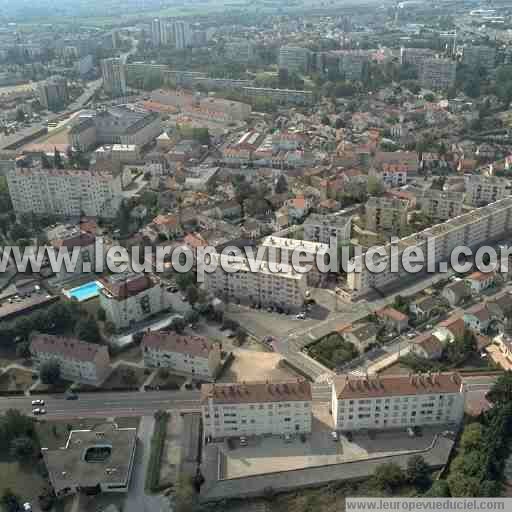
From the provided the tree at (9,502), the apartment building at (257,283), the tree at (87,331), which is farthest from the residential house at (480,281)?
the tree at (9,502)

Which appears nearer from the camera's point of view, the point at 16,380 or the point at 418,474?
the point at 418,474

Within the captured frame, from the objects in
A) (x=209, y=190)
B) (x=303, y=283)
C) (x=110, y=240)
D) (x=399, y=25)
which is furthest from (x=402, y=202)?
(x=399, y=25)

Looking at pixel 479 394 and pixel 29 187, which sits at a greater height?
pixel 29 187

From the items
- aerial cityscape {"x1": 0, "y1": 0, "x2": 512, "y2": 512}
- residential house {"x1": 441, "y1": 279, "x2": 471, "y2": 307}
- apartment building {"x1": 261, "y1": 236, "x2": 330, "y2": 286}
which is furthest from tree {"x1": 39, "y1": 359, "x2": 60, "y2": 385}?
residential house {"x1": 441, "y1": 279, "x2": 471, "y2": 307}

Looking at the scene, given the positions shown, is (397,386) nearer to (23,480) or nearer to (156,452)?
(156,452)

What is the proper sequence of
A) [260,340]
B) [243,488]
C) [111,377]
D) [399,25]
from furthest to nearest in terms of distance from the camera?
[399,25]
[260,340]
[111,377]
[243,488]

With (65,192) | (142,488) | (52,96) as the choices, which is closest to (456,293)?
(142,488)

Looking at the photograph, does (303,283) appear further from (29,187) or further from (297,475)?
(29,187)
